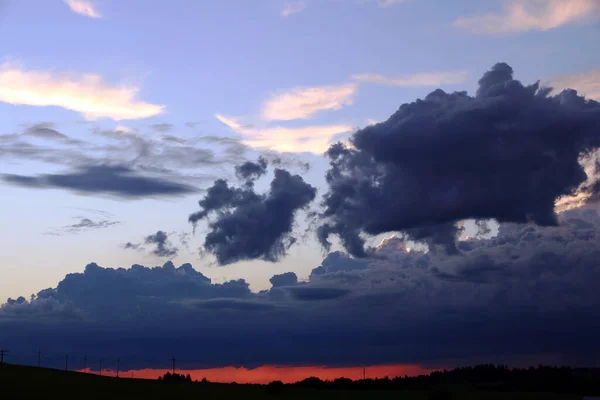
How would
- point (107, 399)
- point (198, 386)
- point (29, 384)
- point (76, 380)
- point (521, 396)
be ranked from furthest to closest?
point (521, 396)
point (198, 386)
point (76, 380)
point (29, 384)
point (107, 399)

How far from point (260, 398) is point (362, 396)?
24.8 m

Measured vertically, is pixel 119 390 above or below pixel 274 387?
above

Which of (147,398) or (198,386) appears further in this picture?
(198,386)

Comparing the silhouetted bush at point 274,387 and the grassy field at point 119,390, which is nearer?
the grassy field at point 119,390

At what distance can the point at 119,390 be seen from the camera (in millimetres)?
132500

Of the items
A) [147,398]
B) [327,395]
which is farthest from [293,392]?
[147,398]

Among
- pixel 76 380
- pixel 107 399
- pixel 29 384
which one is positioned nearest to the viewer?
pixel 107 399

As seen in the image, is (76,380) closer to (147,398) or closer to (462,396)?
(147,398)

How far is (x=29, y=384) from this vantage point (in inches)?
5069

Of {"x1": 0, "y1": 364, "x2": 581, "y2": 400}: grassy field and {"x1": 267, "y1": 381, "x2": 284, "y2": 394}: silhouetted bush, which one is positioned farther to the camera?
{"x1": 267, "y1": 381, "x2": 284, "y2": 394}: silhouetted bush

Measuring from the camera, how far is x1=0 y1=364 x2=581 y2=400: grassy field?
122 m

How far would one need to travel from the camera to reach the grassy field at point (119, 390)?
4823 inches

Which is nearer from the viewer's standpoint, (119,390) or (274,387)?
(119,390)

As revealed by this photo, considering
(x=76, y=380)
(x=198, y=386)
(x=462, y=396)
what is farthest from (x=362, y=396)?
(x=76, y=380)
